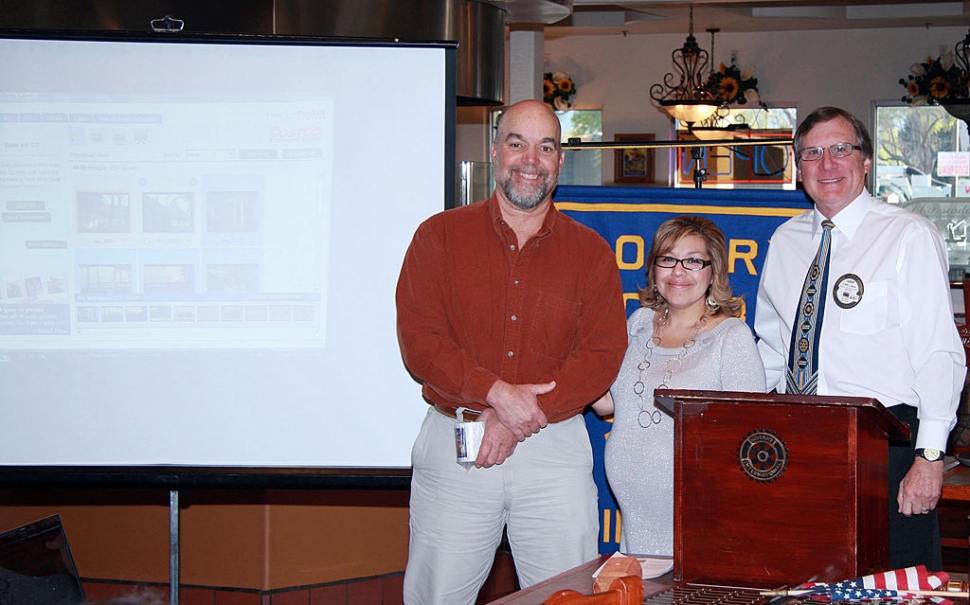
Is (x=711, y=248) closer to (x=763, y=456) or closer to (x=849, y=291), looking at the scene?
(x=849, y=291)

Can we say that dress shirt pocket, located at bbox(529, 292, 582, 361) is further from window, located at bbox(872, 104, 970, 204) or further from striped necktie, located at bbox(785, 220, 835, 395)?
window, located at bbox(872, 104, 970, 204)

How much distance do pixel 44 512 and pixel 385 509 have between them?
117cm

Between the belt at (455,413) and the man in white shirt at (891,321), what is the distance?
73cm

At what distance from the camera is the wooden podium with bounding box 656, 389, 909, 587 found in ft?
4.91

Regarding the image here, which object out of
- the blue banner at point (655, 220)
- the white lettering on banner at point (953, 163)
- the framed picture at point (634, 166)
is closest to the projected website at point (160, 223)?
the blue banner at point (655, 220)

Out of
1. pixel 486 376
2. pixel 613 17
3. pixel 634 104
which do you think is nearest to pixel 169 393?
pixel 486 376

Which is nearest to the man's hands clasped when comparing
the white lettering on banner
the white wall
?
the white wall

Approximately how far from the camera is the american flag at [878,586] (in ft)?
4.62

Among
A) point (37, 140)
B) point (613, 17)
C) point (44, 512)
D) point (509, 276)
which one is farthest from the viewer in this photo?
point (613, 17)

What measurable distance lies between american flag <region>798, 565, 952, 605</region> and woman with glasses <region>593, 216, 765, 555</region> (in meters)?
0.82

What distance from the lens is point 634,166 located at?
9.31m

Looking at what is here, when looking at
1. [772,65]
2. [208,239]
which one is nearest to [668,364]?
[208,239]

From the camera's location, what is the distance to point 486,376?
2.18 metres

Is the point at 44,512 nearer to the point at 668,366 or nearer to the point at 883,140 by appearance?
the point at 668,366
